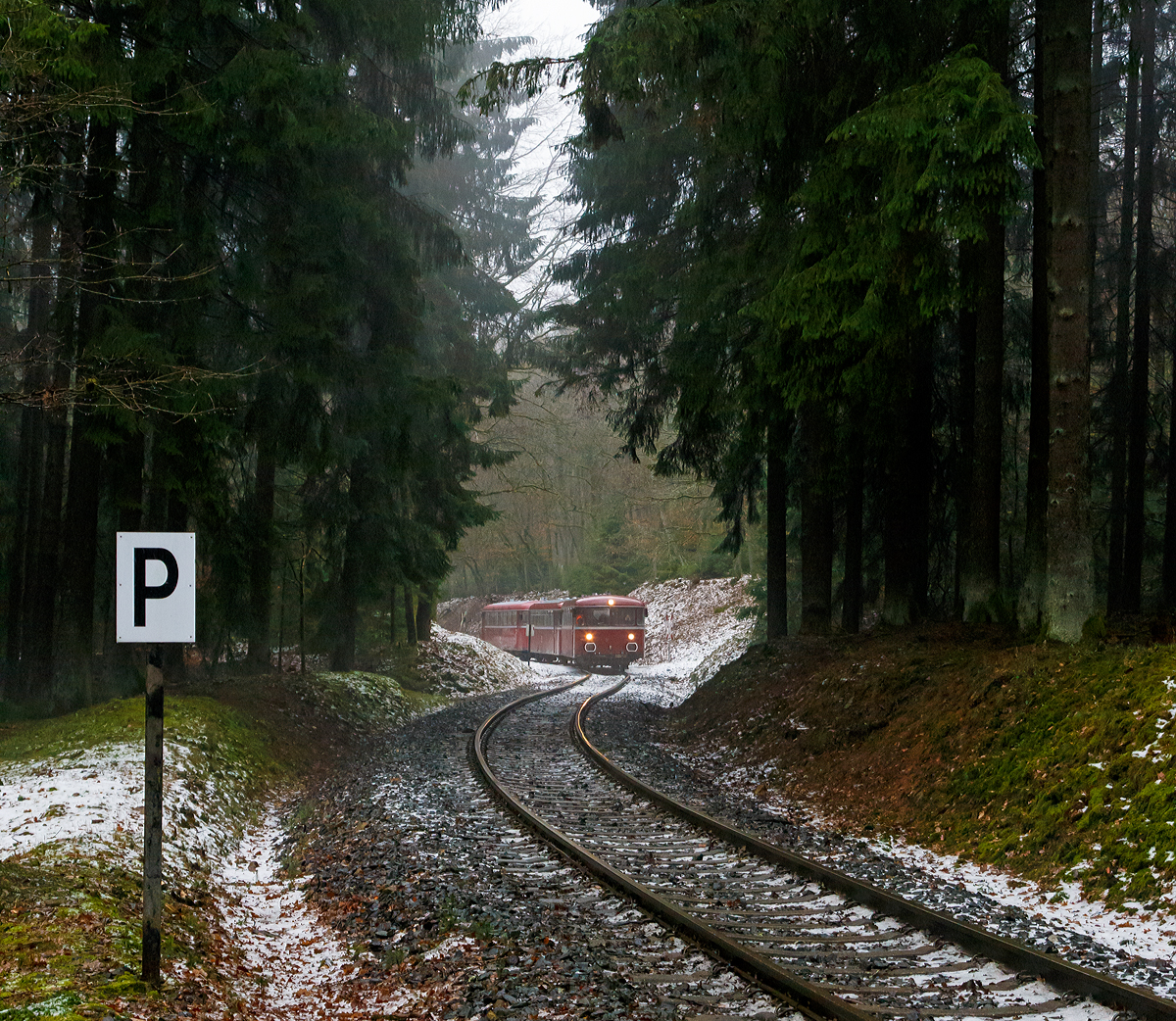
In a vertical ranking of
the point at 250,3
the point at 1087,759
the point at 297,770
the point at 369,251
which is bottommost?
the point at 297,770

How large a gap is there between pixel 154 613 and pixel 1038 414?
998 cm

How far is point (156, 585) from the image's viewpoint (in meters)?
4.72

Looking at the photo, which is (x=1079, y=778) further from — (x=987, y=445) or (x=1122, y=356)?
(x=1122, y=356)

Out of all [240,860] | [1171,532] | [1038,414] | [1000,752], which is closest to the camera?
[1000,752]

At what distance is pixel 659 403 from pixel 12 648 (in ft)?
42.9

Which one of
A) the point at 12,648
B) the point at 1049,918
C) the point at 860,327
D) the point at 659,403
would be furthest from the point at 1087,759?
the point at 12,648

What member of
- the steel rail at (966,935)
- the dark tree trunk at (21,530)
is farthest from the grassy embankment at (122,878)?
the dark tree trunk at (21,530)

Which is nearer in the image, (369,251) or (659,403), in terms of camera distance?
Result: (369,251)

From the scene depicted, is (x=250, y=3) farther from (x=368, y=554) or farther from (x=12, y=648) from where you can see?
(x=12, y=648)

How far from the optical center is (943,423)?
15.9 metres

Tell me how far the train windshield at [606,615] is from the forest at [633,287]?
13.8 meters

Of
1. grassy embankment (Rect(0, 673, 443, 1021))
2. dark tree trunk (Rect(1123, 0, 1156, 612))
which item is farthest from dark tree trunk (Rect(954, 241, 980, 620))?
grassy embankment (Rect(0, 673, 443, 1021))

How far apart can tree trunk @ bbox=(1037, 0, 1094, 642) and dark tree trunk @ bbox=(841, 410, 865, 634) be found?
385 cm

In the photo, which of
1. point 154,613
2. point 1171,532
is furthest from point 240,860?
point 1171,532
